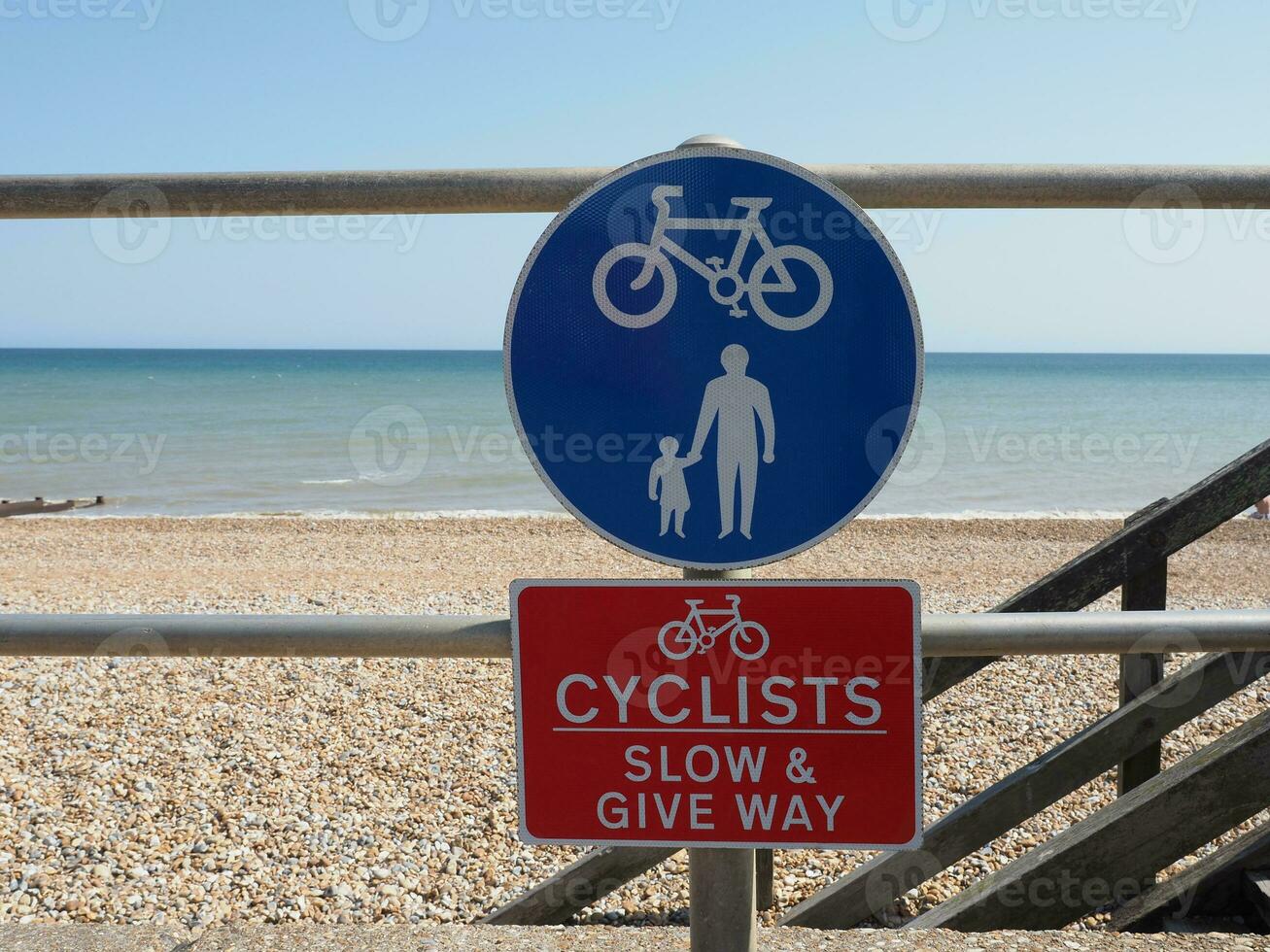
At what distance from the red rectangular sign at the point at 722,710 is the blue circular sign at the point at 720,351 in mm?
124

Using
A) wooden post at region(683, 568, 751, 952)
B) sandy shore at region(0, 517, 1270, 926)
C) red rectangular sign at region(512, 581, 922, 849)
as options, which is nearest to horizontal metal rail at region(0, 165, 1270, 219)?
red rectangular sign at region(512, 581, 922, 849)

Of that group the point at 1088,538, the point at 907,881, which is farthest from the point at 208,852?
the point at 1088,538

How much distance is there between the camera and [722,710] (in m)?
1.41

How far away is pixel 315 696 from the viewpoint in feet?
18.0

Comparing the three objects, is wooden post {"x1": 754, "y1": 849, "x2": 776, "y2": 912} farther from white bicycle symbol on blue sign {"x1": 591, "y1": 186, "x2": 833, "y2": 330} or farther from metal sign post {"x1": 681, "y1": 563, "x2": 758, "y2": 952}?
white bicycle symbol on blue sign {"x1": 591, "y1": 186, "x2": 833, "y2": 330}

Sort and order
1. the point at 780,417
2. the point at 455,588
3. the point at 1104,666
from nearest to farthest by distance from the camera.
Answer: the point at 780,417 → the point at 1104,666 → the point at 455,588

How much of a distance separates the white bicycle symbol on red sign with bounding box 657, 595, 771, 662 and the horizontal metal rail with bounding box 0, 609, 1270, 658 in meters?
0.24

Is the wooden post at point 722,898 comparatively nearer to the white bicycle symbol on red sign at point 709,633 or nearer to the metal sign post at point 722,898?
the metal sign post at point 722,898

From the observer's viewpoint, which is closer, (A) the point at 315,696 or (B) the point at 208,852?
(B) the point at 208,852

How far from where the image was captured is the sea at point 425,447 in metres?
18.4

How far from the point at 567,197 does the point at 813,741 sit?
0.89 meters

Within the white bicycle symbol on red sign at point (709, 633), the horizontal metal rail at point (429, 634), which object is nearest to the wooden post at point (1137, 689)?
the horizontal metal rail at point (429, 634)

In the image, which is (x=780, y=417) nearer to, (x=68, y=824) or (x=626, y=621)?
(x=626, y=621)

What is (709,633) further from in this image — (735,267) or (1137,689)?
(1137,689)
